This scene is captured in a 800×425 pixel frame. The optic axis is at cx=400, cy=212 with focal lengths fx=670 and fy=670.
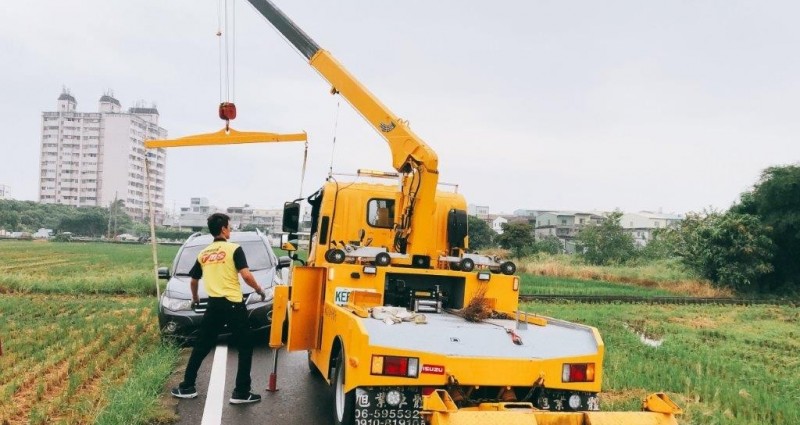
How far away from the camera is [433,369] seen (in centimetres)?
479

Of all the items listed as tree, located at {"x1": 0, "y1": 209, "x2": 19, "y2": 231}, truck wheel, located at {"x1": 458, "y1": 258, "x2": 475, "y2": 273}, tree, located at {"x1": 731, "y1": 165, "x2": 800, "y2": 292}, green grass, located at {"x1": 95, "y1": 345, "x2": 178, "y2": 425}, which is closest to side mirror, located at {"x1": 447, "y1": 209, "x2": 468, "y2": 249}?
truck wheel, located at {"x1": 458, "y1": 258, "x2": 475, "y2": 273}

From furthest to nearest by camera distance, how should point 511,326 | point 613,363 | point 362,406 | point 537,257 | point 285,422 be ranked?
point 537,257
point 613,363
point 285,422
point 511,326
point 362,406

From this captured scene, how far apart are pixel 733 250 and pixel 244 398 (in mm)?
29940

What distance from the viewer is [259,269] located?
11055 mm

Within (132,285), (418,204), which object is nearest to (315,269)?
(418,204)

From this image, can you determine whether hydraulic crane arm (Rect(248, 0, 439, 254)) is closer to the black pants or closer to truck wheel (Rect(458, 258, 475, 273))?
truck wheel (Rect(458, 258, 475, 273))

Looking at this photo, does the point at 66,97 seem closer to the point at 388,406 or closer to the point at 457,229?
the point at 457,229

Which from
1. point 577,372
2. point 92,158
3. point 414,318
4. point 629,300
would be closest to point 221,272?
point 414,318

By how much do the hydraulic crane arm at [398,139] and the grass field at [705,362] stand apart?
2.81 m

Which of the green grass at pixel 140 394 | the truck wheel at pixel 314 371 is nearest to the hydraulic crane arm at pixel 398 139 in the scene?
the truck wheel at pixel 314 371

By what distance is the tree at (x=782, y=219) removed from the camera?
31844mm

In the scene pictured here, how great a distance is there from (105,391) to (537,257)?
4810cm

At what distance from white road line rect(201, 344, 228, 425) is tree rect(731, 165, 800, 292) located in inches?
1175

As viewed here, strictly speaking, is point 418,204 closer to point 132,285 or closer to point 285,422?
point 285,422
